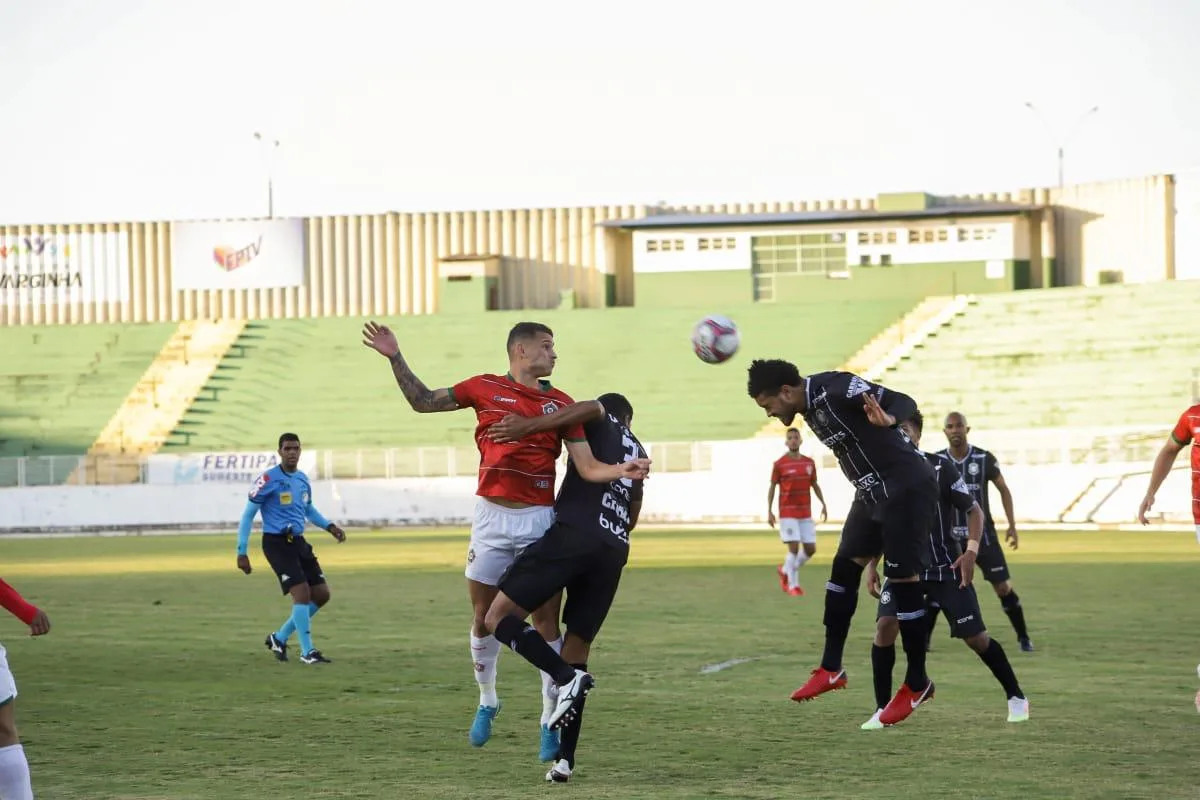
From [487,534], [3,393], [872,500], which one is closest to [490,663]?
[487,534]

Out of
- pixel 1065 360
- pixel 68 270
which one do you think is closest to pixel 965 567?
pixel 1065 360

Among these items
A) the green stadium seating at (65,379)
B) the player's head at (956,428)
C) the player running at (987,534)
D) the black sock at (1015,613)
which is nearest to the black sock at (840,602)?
the player's head at (956,428)

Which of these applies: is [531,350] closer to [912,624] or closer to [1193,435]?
[912,624]

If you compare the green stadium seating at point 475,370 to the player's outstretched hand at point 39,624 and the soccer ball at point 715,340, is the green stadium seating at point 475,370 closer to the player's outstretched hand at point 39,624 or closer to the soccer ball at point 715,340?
the soccer ball at point 715,340

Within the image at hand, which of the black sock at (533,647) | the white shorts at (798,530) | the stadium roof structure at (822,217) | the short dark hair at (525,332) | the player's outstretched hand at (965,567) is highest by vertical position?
the stadium roof structure at (822,217)

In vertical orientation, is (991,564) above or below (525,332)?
below

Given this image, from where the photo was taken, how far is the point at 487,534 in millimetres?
9938

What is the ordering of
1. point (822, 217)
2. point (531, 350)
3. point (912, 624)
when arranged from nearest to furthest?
point (531, 350) → point (912, 624) → point (822, 217)

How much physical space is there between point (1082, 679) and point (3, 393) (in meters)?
53.3

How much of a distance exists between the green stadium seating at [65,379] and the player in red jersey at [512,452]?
A: 164 ft

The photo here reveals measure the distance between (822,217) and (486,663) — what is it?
179 feet

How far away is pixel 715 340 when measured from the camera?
40.2ft

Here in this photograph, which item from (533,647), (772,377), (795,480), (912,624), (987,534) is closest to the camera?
(533,647)

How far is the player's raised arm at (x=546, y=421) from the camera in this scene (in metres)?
9.43
